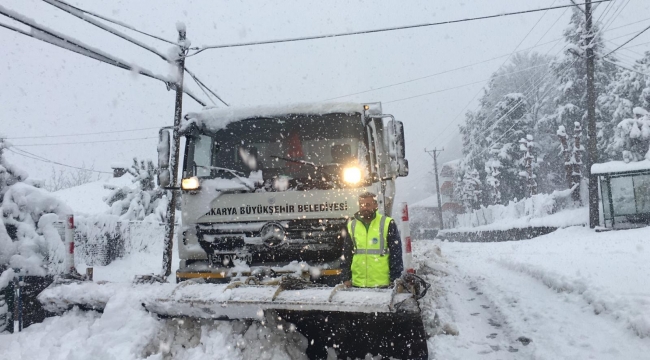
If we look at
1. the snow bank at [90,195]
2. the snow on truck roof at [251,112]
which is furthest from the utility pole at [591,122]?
the snow bank at [90,195]

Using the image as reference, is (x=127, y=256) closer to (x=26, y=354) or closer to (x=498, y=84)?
(x=26, y=354)

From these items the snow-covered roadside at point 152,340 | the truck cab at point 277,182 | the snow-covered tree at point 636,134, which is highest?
the snow-covered tree at point 636,134

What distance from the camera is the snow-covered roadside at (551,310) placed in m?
4.28

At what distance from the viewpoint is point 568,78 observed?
3397cm

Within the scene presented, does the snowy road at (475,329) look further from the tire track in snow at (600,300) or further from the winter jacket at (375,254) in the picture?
the winter jacket at (375,254)

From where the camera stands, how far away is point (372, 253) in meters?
4.31

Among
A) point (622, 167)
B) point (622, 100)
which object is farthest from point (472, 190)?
point (622, 167)

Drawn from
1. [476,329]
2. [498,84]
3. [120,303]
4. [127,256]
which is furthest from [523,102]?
[120,303]

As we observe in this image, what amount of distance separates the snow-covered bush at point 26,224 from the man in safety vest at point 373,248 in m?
4.40

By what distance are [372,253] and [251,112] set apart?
7.92 feet

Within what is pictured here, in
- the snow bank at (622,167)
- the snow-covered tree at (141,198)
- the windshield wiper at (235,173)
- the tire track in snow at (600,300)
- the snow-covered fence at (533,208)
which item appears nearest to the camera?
the tire track in snow at (600,300)

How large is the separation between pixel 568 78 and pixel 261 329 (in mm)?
36746

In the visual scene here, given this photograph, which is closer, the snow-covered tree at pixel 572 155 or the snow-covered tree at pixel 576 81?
the snow-covered tree at pixel 572 155

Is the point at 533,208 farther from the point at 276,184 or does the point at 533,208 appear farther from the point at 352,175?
the point at 276,184
